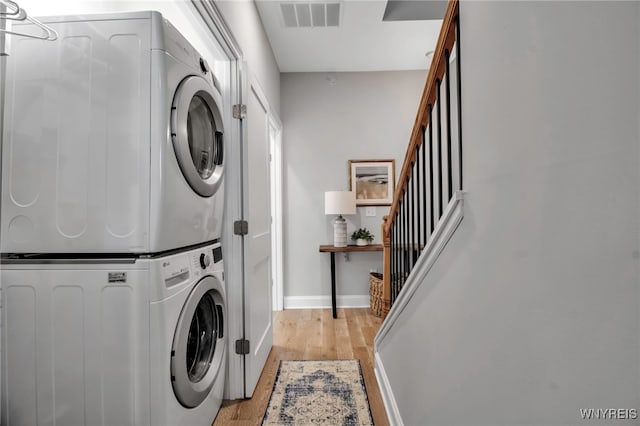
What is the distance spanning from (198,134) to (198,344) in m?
1.02

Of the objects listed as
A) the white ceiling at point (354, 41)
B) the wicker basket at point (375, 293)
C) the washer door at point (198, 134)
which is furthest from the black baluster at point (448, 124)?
the wicker basket at point (375, 293)

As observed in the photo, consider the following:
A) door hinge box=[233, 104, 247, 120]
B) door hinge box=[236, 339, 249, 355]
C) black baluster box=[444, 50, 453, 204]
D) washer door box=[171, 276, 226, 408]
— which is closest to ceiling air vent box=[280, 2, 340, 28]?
door hinge box=[233, 104, 247, 120]

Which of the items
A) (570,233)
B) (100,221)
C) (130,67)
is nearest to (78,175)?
(100,221)

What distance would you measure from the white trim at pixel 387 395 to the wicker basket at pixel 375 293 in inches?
51.6

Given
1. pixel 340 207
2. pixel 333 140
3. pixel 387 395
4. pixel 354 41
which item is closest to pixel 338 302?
pixel 340 207

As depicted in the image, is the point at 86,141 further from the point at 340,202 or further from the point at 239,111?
the point at 340,202

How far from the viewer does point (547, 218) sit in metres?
0.61

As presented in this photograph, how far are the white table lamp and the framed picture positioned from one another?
241 millimetres

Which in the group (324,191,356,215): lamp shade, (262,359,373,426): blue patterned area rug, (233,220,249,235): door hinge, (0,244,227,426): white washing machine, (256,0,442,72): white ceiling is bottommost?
(262,359,373,426): blue patterned area rug

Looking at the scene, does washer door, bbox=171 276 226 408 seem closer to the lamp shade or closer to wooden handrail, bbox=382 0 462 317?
wooden handrail, bbox=382 0 462 317

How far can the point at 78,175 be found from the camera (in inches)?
49.8

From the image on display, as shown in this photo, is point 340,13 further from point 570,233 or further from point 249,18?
→ point 570,233

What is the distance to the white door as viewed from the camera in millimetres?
2168

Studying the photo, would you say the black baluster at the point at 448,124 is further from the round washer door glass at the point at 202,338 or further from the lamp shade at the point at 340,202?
the lamp shade at the point at 340,202
